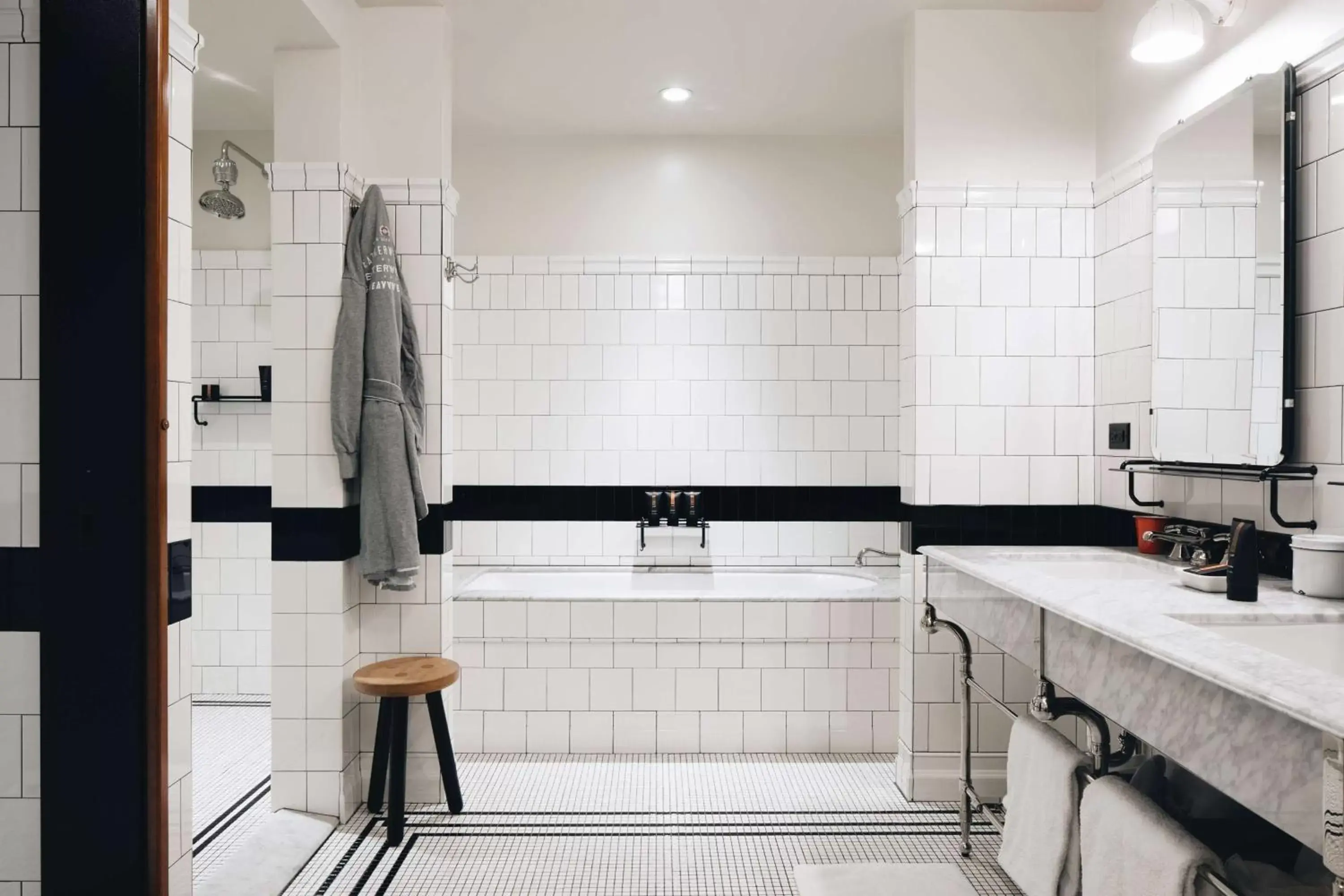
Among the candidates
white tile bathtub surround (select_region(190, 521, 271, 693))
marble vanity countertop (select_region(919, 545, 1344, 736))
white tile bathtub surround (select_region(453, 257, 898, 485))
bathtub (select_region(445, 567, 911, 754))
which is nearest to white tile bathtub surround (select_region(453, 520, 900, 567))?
white tile bathtub surround (select_region(453, 257, 898, 485))

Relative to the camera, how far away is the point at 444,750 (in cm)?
269

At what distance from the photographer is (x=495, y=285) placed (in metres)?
4.00

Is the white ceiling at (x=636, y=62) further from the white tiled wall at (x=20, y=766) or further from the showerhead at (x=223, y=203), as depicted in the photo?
the white tiled wall at (x=20, y=766)

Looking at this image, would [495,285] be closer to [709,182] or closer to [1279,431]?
[709,182]

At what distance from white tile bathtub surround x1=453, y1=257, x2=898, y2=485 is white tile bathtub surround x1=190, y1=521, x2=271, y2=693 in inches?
42.6

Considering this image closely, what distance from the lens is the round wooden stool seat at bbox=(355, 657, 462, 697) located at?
97.2 inches

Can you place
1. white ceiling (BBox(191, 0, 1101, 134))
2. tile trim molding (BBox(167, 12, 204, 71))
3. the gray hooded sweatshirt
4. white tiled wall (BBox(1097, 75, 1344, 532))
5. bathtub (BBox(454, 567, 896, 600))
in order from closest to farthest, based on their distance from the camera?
1. tile trim molding (BBox(167, 12, 204, 71))
2. white tiled wall (BBox(1097, 75, 1344, 532))
3. the gray hooded sweatshirt
4. white ceiling (BBox(191, 0, 1101, 134))
5. bathtub (BBox(454, 567, 896, 600))

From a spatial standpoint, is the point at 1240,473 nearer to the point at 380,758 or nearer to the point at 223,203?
the point at 380,758

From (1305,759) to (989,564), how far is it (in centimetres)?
115

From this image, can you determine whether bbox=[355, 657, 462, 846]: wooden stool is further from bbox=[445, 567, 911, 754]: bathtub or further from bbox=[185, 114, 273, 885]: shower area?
bbox=[185, 114, 273, 885]: shower area

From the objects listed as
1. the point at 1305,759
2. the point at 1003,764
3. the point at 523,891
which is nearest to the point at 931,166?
the point at 1003,764

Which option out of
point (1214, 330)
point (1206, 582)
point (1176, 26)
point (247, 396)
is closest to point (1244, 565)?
point (1206, 582)

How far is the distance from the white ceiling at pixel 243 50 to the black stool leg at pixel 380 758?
6.33 feet

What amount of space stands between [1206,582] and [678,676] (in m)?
1.93
